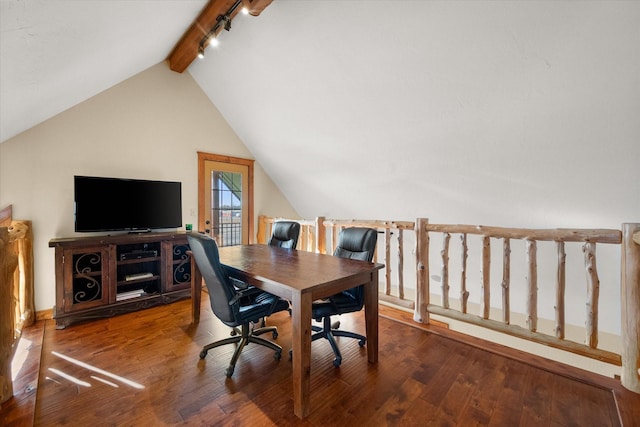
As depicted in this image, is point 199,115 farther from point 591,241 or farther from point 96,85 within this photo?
point 591,241

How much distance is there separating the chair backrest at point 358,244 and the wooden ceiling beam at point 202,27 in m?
2.26

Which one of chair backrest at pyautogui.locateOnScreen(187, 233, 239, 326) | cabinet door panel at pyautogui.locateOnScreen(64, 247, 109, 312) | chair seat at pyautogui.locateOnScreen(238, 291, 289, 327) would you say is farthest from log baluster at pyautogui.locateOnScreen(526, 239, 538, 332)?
cabinet door panel at pyautogui.locateOnScreen(64, 247, 109, 312)

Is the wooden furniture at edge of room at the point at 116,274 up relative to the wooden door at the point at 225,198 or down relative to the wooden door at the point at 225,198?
down

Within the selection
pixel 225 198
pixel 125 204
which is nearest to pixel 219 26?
pixel 125 204

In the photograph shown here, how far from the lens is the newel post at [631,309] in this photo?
6.00 feet

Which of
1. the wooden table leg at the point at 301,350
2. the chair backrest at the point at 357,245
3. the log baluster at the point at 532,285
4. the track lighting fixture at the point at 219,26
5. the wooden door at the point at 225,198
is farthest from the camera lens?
the wooden door at the point at 225,198

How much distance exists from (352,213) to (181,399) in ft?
12.5

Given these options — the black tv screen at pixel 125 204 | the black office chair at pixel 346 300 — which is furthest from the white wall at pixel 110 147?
the black office chair at pixel 346 300

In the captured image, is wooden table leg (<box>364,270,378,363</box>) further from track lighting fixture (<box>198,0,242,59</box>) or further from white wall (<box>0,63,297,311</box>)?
white wall (<box>0,63,297,311</box>)

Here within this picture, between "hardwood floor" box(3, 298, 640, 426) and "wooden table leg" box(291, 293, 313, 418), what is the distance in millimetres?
87

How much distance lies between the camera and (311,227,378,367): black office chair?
2.15 meters

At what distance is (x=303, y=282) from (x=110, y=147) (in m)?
3.33

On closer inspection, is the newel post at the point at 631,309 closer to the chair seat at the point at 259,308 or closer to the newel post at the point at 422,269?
the newel post at the point at 422,269

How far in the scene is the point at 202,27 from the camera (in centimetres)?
306
